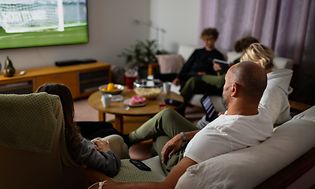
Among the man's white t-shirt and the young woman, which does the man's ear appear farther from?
the young woman

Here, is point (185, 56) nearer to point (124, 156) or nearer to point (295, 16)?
point (295, 16)

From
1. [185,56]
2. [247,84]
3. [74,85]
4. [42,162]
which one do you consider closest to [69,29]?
[74,85]

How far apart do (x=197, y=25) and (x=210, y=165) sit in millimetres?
3757

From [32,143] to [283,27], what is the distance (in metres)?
3.15

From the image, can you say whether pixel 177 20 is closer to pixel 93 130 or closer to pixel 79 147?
pixel 93 130

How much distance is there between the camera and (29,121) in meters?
1.34

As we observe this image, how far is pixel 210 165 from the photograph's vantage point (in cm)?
114

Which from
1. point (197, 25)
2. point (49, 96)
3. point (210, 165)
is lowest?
point (210, 165)

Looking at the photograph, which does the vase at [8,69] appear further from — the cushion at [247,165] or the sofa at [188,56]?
the cushion at [247,165]

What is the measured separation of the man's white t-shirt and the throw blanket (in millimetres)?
607

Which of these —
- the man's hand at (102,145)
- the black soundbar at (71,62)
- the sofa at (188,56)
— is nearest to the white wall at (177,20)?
the sofa at (188,56)

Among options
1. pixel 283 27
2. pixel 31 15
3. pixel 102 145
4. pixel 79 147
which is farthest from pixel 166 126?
pixel 31 15

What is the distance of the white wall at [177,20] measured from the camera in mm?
4676

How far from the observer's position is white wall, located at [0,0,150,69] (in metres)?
4.26
